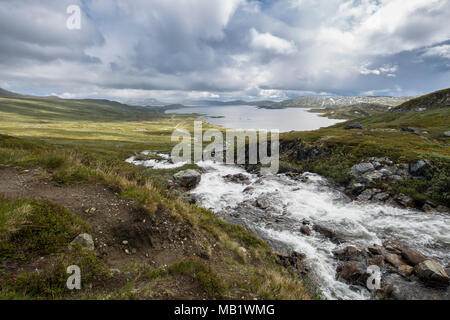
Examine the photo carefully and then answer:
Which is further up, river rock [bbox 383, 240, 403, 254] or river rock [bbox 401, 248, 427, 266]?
river rock [bbox 401, 248, 427, 266]

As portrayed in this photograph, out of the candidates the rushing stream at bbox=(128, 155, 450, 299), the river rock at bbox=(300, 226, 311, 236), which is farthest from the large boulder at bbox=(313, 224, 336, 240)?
the river rock at bbox=(300, 226, 311, 236)

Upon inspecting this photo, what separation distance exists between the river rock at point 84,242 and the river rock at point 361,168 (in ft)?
110

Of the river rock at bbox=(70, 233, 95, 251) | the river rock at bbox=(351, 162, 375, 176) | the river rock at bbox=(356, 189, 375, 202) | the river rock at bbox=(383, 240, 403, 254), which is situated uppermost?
the river rock at bbox=(70, 233, 95, 251)

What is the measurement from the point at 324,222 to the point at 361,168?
1690cm

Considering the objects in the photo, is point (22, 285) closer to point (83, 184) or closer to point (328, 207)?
point (83, 184)

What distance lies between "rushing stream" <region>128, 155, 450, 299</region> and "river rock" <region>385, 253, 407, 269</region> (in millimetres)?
1540

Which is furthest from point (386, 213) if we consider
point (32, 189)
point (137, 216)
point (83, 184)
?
point (32, 189)

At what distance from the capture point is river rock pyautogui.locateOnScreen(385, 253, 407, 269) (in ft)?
40.9

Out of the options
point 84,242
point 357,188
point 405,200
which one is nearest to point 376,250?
point 405,200

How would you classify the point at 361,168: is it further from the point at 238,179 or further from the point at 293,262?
the point at 293,262

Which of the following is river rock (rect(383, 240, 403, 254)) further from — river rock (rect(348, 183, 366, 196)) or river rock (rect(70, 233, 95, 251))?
river rock (rect(70, 233, 95, 251))

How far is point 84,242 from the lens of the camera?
7.02 metres
